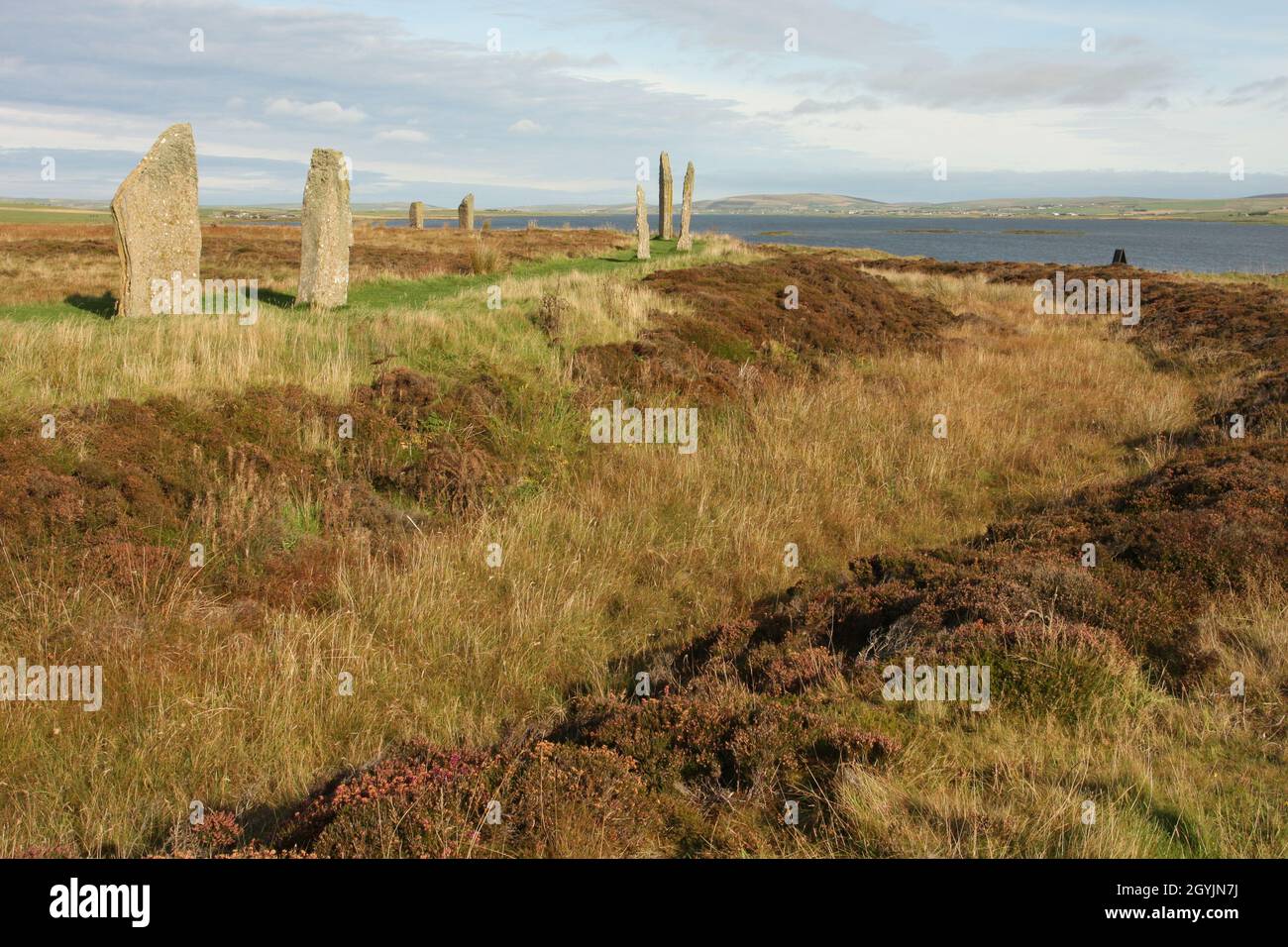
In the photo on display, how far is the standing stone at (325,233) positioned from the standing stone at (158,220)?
1.75 metres

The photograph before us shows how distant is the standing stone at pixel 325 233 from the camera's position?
14.5 metres

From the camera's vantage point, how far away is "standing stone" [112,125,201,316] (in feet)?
41.8

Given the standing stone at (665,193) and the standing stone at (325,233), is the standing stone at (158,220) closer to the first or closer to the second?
the standing stone at (325,233)

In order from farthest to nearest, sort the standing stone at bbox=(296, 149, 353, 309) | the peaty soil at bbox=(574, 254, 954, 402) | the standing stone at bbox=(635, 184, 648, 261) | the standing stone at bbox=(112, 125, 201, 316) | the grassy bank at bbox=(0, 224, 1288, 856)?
the standing stone at bbox=(635, 184, 648, 261) → the standing stone at bbox=(296, 149, 353, 309) → the standing stone at bbox=(112, 125, 201, 316) → the peaty soil at bbox=(574, 254, 954, 402) → the grassy bank at bbox=(0, 224, 1288, 856)

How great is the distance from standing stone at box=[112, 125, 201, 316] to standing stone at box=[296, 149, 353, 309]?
1.75m

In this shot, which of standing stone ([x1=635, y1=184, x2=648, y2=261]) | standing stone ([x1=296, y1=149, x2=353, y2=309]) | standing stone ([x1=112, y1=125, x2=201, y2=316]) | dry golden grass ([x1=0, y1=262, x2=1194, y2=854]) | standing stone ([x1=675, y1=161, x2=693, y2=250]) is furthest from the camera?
standing stone ([x1=675, y1=161, x2=693, y2=250])

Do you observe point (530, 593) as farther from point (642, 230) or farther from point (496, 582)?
point (642, 230)

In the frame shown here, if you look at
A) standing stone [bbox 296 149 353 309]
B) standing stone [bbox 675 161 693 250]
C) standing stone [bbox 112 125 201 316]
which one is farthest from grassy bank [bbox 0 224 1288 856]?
standing stone [bbox 675 161 693 250]

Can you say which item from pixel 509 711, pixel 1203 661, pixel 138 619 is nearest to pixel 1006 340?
pixel 1203 661

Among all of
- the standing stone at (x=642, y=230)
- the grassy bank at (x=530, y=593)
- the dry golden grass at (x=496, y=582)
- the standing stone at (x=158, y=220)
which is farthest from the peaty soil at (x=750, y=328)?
the standing stone at (x=158, y=220)

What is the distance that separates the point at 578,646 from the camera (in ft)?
21.4

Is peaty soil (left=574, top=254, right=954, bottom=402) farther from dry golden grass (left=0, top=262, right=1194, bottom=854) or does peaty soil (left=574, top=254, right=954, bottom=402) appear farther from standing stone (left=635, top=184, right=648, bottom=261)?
standing stone (left=635, top=184, right=648, bottom=261)

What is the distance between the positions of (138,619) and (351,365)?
5.25 metres
